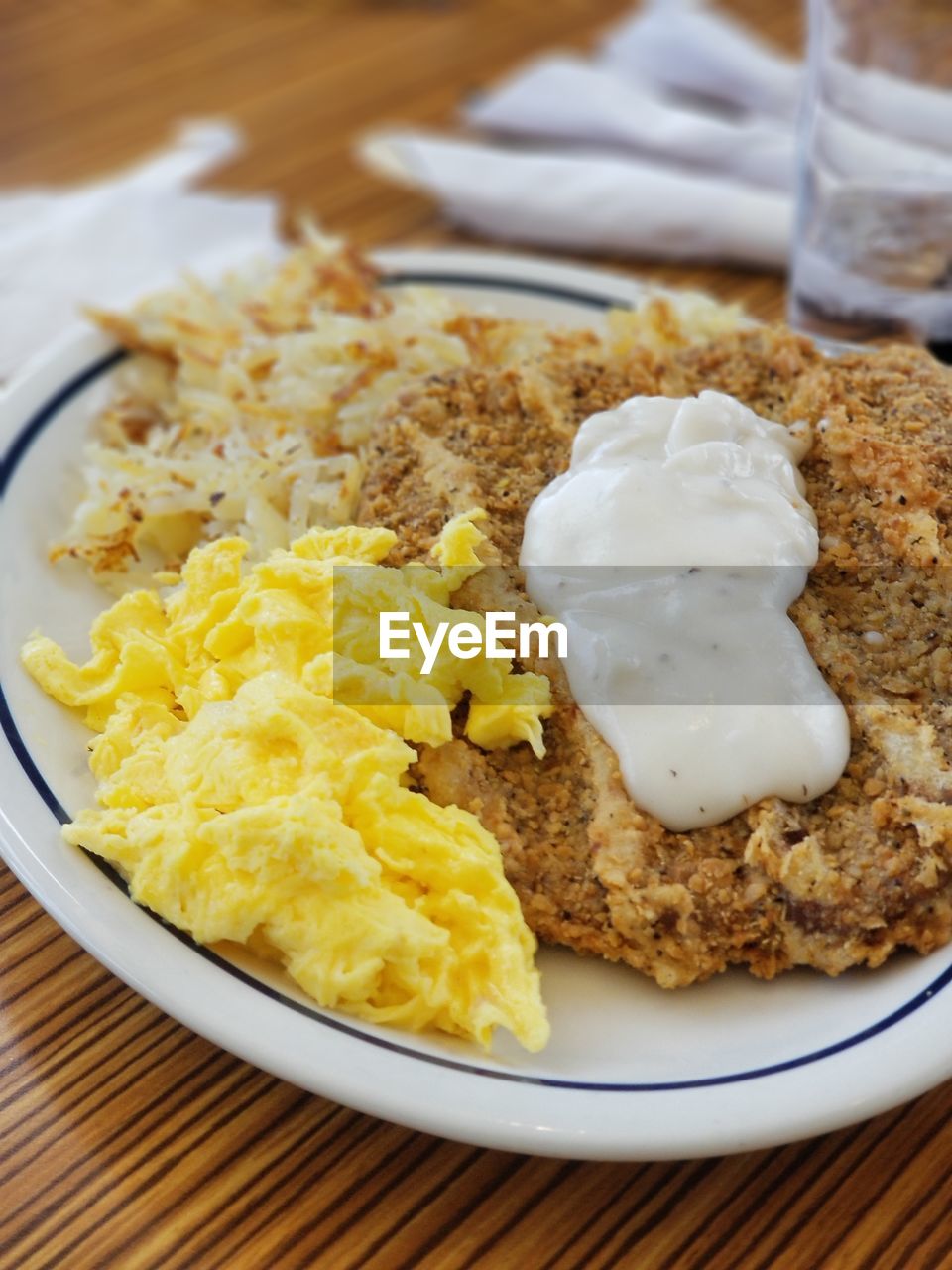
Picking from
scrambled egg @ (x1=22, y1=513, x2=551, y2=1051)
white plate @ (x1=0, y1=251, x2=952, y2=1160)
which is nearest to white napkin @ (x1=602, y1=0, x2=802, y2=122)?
scrambled egg @ (x1=22, y1=513, x2=551, y2=1051)

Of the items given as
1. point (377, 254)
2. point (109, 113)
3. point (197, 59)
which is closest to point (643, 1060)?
point (377, 254)

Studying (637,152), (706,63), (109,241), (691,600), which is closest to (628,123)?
(637,152)

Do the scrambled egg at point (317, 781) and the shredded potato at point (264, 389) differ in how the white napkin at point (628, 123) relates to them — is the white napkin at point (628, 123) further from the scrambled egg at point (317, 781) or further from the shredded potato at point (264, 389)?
the scrambled egg at point (317, 781)

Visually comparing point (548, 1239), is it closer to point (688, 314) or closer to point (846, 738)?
point (846, 738)

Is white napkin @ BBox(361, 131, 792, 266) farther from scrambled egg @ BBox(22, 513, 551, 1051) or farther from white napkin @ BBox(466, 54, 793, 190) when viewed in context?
scrambled egg @ BBox(22, 513, 551, 1051)

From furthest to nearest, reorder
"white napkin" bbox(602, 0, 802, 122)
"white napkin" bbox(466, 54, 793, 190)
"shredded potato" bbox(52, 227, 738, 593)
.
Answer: "white napkin" bbox(602, 0, 802, 122), "white napkin" bbox(466, 54, 793, 190), "shredded potato" bbox(52, 227, 738, 593)

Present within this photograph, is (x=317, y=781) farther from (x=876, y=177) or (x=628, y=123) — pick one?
(x=628, y=123)

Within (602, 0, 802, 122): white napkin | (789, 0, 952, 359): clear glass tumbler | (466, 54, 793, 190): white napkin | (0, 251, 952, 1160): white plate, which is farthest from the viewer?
(602, 0, 802, 122): white napkin
